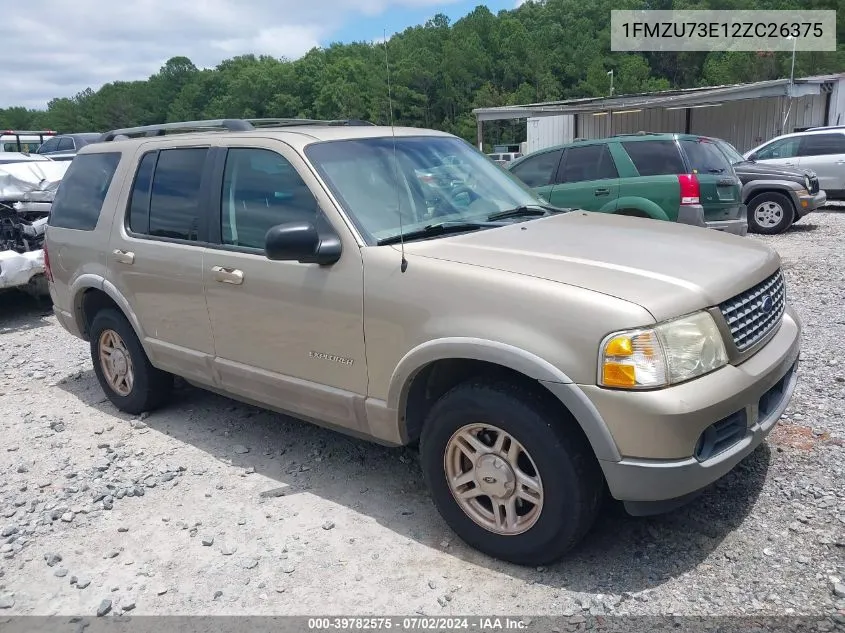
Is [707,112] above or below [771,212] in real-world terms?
above

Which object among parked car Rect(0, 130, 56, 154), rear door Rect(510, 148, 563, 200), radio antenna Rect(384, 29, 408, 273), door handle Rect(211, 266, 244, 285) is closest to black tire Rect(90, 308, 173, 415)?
door handle Rect(211, 266, 244, 285)

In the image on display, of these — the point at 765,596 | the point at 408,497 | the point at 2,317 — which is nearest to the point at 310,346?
the point at 408,497

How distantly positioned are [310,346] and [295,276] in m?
0.37

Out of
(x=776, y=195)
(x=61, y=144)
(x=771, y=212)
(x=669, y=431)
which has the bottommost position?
(x=771, y=212)

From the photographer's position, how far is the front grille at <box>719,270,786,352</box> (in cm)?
289

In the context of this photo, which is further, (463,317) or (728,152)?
(728,152)

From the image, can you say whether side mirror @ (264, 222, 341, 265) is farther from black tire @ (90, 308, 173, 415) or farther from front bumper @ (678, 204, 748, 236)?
front bumper @ (678, 204, 748, 236)

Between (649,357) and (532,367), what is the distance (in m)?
0.44

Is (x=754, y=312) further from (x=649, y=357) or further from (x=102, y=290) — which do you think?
(x=102, y=290)

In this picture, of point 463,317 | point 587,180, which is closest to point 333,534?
point 463,317

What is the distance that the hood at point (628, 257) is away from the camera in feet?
9.00

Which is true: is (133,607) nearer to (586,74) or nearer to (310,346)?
(310,346)

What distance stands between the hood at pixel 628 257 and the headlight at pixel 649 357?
0.08m

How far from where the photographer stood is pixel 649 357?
258 cm
